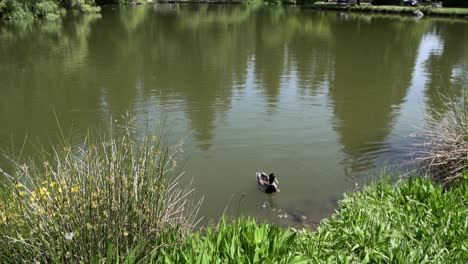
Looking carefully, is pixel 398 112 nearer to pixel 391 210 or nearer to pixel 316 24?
pixel 391 210

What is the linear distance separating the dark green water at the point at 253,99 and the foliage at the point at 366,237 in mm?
1872

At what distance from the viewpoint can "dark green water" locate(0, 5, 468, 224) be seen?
334 inches

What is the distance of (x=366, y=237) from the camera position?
14.6 feet

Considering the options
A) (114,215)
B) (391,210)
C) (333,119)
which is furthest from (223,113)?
(114,215)

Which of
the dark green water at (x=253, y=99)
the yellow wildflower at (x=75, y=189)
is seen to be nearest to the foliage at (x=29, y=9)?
the dark green water at (x=253, y=99)

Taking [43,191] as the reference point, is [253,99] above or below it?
below

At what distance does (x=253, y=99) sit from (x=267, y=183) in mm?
6583

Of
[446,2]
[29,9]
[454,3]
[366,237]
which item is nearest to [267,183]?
[366,237]

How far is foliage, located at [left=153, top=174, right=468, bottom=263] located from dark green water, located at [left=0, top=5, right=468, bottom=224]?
187cm

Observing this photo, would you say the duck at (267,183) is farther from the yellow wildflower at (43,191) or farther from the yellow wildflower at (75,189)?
the yellow wildflower at (43,191)

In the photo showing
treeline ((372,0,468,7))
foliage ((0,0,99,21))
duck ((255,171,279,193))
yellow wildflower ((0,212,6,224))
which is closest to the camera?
yellow wildflower ((0,212,6,224))

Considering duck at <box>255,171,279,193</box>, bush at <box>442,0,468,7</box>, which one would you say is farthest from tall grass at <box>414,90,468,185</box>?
bush at <box>442,0,468,7</box>

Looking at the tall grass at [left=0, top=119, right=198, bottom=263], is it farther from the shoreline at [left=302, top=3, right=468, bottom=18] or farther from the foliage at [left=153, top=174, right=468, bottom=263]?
the shoreline at [left=302, top=3, right=468, bottom=18]

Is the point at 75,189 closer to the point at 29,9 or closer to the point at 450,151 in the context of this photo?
the point at 450,151
